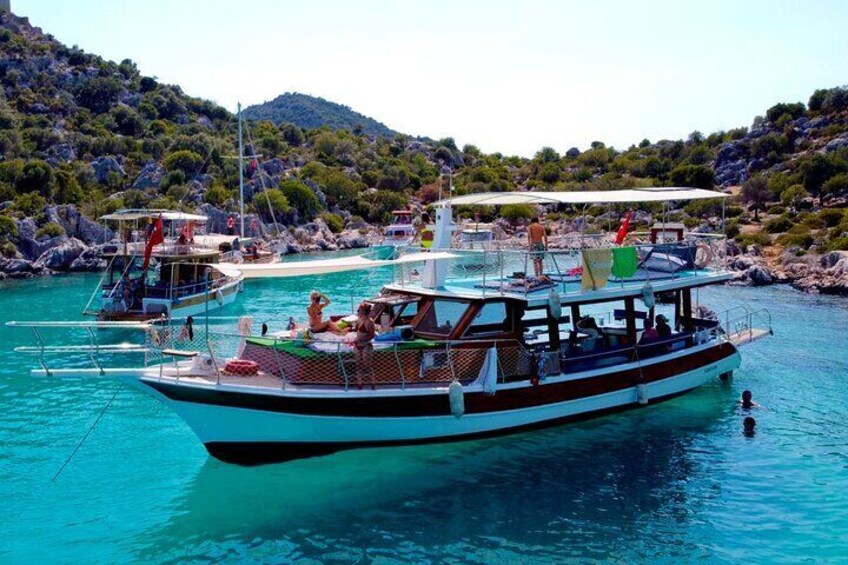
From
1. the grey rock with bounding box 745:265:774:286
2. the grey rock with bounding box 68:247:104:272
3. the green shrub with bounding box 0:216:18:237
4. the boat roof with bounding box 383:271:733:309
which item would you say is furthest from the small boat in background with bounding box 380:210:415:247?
the boat roof with bounding box 383:271:733:309

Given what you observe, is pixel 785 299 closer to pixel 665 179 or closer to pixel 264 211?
pixel 665 179

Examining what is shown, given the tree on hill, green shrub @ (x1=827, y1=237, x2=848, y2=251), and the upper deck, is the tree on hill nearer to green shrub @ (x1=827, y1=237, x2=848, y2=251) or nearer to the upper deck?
green shrub @ (x1=827, y1=237, x2=848, y2=251)

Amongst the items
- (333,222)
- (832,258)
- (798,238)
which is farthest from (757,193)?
(333,222)

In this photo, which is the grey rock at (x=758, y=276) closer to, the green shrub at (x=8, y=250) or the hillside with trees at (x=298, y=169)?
the hillside with trees at (x=298, y=169)

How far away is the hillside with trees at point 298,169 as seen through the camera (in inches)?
2265

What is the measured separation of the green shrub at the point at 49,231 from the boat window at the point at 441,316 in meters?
51.3

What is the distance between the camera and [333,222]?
275 feet

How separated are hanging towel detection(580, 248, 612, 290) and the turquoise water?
3.34 meters

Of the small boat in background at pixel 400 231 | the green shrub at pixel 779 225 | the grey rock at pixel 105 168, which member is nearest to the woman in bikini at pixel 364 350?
the green shrub at pixel 779 225

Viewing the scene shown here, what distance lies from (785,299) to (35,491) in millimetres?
34485

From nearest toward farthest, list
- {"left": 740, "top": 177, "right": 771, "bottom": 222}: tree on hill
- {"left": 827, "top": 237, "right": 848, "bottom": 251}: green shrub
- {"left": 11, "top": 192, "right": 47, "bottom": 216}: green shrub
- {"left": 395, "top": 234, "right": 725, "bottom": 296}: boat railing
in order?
{"left": 395, "top": 234, "right": 725, "bottom": 296}: boat railing → {"left": 827, "top": 237, "right": 848, "bottom": 251}: green shrub → {"left": 11, "top": 192, "right": 47, "bottom": 216}: green shrub → {"left": 740, "top": 177, "right": 771, "bottom": 222}: tree on hill

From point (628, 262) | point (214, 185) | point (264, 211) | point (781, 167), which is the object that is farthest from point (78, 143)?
point (628, 262)

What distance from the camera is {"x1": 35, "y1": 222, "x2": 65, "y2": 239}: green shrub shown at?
57.9 meters

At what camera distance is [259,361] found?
14.5m
